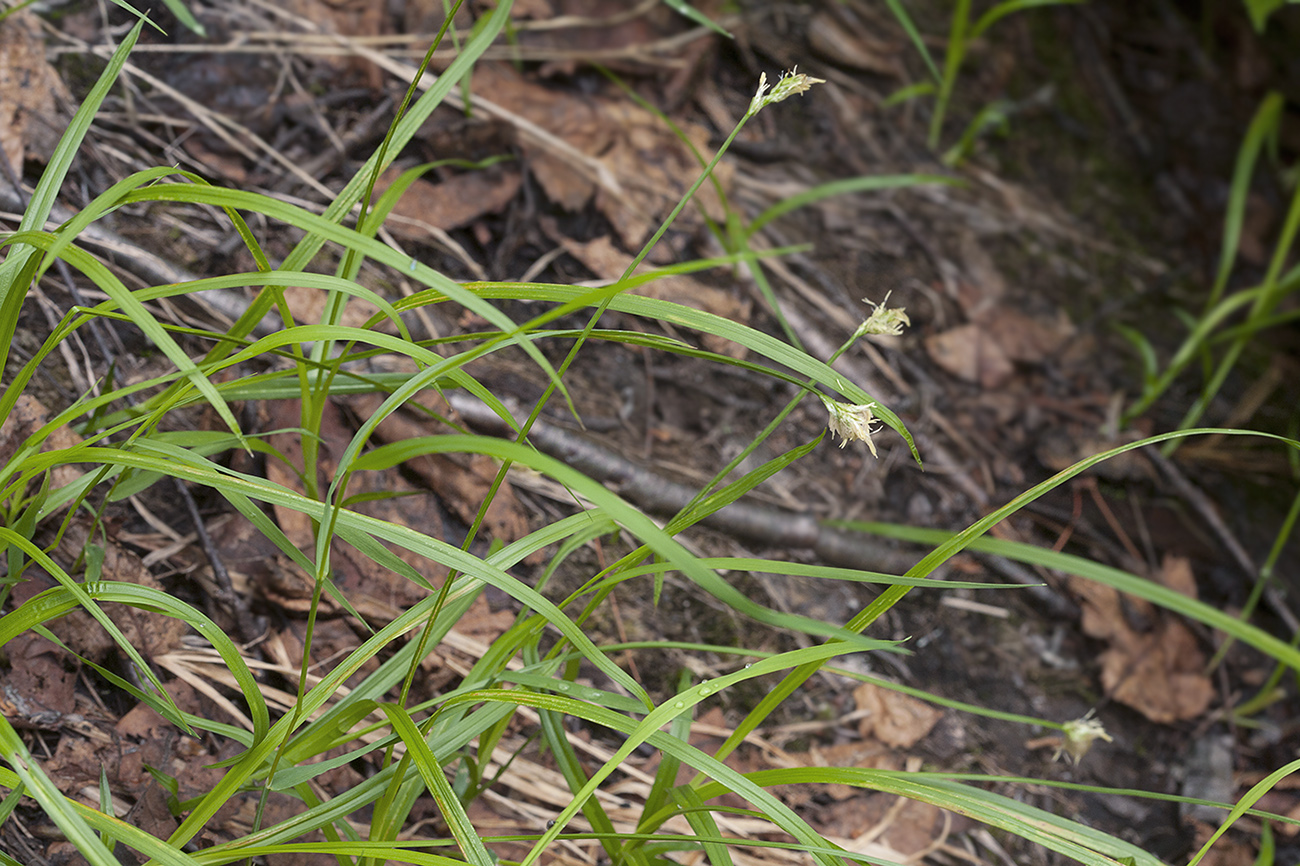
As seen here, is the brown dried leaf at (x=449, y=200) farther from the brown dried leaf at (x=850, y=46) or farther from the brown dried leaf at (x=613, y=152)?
the brown dried leaf at (x=850, y=46)

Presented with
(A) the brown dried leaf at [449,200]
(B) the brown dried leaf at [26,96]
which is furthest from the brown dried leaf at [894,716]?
(B) the brown dried leaf at [26,96]

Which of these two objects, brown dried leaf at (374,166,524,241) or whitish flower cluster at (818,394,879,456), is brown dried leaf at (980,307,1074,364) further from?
whitish flower cluster at (818,394,879,456)

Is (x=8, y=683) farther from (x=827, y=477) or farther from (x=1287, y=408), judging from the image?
(x=1287, y=408)

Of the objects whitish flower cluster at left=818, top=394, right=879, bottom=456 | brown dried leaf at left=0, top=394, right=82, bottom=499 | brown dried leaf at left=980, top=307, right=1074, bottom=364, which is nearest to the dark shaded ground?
brown dried leaf at left=980, top=307, right=1074, bottom=364

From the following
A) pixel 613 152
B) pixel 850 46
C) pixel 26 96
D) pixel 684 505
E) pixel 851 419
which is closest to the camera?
pixel 851 419

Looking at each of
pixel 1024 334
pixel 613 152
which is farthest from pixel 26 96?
pixel 1024 334

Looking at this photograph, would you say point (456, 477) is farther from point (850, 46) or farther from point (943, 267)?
point (850, 46)
